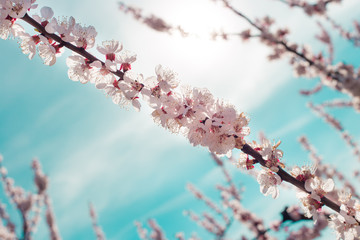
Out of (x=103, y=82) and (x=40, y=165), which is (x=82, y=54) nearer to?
(x=103, y=82)

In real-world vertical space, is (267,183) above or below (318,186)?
above

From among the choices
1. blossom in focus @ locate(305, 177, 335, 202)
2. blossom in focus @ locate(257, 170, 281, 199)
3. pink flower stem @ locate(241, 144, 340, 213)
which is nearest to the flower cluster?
pink flower stem @ locate(241, 144, 340, 213)

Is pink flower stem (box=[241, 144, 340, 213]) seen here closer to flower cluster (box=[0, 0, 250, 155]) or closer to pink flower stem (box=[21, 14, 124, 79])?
flower cluster (box=[0, 0, 250, 155])

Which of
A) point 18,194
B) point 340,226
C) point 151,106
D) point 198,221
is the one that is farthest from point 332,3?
point 18,194

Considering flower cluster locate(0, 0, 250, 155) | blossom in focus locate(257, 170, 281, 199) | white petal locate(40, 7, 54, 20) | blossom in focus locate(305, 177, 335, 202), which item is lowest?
blossom in focus locate(305, 177, 335, 202)

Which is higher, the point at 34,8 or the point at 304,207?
the point at 34,8

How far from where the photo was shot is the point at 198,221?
12.4 meters

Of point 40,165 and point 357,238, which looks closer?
point 357,238

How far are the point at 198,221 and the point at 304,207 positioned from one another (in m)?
11.3

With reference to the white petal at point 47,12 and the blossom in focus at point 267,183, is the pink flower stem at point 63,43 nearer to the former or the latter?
the white petal at point 47,12

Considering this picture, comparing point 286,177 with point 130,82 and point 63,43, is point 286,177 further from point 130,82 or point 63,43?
point 63,43

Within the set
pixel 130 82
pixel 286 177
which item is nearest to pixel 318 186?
pixel 286 177

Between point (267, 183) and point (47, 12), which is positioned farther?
point (267, 183)

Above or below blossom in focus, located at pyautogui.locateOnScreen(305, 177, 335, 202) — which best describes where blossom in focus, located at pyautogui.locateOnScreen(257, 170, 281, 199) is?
above
